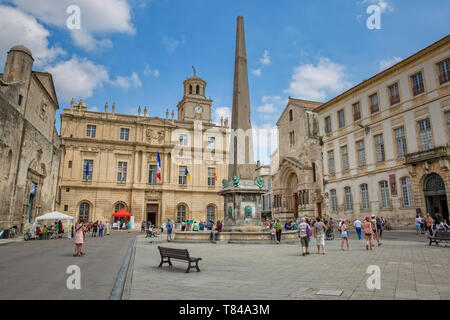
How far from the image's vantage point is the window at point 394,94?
21781 mm

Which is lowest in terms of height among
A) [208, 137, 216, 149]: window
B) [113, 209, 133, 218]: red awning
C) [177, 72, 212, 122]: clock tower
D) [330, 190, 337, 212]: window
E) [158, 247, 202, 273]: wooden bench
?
[158, 247, 202, 273]: wooden bench

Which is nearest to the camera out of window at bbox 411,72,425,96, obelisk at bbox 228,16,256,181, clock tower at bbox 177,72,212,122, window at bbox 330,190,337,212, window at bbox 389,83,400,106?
obelisk at bbox 228,16,256,181

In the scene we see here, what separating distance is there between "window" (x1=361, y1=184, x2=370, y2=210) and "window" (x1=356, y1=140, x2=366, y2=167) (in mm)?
1755

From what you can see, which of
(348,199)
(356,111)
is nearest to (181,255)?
(348,199)

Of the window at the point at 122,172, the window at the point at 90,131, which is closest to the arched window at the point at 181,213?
the window at the point at 122,172

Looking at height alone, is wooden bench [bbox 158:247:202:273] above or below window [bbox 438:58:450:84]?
below

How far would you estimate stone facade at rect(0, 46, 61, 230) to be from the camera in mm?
18578

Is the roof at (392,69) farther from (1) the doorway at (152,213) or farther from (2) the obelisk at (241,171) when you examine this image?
(1) the doorway at (152,213)

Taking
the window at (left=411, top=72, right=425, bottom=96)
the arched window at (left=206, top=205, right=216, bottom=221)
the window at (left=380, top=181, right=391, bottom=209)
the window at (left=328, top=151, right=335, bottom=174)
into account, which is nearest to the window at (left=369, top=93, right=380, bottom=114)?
the window at (left=411, top=72, right=425, bottom=96)

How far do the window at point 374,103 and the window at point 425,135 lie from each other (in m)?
3.97

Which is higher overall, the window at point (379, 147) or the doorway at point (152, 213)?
the window at point (379, 147)

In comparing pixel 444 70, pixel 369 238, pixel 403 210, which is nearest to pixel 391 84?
pixel 444 70

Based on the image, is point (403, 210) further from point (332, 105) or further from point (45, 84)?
point (45, 84)

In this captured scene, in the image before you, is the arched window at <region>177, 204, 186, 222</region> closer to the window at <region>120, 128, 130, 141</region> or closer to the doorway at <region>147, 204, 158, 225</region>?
Result: the doorway at <region>147, 204, 158, 225</region>
